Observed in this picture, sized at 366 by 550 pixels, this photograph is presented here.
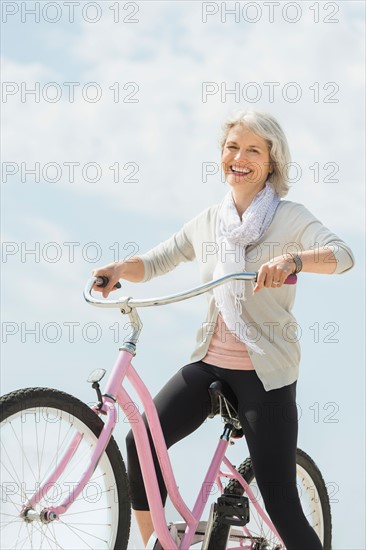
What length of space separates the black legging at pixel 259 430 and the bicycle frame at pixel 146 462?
3.8 inches

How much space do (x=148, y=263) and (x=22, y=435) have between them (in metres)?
1.02

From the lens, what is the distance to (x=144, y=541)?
12.5 feet

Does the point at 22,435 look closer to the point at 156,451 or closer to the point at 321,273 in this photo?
the point at 156,451

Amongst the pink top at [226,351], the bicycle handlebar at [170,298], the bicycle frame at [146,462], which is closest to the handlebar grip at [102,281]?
the bicycle handlebar at [170,298]

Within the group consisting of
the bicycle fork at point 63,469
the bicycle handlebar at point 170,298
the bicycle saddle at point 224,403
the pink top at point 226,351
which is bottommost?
the bicycle fork at point 63,469

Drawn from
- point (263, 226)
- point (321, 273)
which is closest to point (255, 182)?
point (263, 226)

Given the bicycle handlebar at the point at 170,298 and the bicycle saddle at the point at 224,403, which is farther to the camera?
the bicycle saddle at the point at 224,403

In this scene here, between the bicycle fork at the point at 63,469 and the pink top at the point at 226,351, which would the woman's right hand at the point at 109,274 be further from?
the bicycle fork at the point at 63,469

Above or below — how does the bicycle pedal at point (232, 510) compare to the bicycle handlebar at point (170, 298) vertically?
below

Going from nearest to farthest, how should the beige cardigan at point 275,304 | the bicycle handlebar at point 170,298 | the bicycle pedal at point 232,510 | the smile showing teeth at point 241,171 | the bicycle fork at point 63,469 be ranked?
the bicycle fork at point 63,469, the bicycle handlebar at point 170,298, the beige cardigan at point 275,304, the smile showing teeth at point 241,171, the bicycle pedal at point 232,510

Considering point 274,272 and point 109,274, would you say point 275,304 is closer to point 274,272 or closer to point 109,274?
point 274,272

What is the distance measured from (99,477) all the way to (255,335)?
0.80m

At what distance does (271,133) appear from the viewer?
3678mm

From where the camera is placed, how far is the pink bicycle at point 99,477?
320 centimetres
